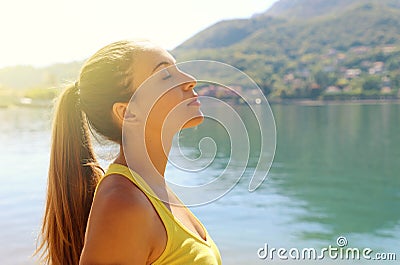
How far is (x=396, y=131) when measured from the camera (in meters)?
22.7

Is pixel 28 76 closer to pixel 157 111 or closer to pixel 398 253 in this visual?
pixel 398 253

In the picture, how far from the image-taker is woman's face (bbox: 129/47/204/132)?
896 mm

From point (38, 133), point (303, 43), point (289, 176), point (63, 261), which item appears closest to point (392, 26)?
point (303, 43)

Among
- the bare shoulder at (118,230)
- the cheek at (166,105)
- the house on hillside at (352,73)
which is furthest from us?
the house on hillside at (352,73)

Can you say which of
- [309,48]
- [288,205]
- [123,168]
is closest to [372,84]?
[309,48]

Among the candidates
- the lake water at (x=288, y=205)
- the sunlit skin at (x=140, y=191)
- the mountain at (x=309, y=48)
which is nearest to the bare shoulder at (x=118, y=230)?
the sunlit skin at (x=140, y=191)

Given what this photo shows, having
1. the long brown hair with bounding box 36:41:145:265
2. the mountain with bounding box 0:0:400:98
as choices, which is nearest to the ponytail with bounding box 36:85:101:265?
the long brown hair with bounding box 36:41:145:265

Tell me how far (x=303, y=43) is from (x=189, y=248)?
7016cm

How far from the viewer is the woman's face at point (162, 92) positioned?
0.90m

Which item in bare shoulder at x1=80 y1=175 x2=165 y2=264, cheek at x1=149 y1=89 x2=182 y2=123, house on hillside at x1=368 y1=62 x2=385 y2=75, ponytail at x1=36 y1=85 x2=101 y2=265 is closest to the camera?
bare shoulder at x1=80 y1=175 x2=165 y2=264

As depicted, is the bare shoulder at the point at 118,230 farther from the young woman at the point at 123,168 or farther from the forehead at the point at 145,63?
the forehead at the point at 145,63

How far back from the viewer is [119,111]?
0.93 meters

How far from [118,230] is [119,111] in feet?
0.81

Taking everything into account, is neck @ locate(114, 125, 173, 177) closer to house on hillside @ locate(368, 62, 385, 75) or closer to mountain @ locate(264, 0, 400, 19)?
house on hillside @ locate(368, 62, 385, 75)
